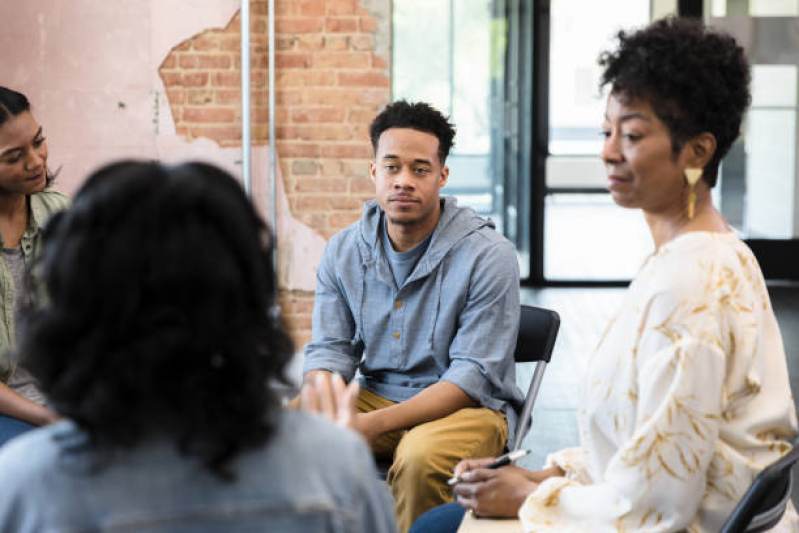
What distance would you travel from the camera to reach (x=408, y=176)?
2.73 meters

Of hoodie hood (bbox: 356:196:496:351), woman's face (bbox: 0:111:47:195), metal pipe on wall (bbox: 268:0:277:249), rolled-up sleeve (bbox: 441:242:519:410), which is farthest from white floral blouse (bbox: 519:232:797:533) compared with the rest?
metal pipe on wall (bbox: 268:0:277:249)

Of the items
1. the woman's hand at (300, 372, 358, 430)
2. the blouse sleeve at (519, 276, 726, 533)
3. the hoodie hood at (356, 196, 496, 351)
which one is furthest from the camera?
the hoodie hood at (356, 196, 496, 351)

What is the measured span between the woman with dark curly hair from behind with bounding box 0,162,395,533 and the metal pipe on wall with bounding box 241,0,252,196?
3.62m

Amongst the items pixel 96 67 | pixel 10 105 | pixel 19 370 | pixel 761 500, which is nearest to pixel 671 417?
pixel 761 500

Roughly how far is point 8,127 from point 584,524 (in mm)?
1892

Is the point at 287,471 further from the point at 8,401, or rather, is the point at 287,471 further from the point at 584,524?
the point at 8,401

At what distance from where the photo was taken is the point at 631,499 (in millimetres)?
1394

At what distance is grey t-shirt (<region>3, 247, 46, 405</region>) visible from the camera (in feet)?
8.28

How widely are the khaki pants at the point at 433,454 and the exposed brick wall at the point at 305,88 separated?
7.25 ft

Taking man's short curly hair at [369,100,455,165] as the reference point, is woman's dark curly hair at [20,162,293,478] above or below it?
below

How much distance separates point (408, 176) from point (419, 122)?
201 mm

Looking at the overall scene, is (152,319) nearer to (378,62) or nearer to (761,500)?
(761,500)

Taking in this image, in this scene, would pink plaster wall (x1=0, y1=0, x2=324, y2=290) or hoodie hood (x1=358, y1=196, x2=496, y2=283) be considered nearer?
hoodie hood (x1=358, y1=196, x2=496, y2=283)

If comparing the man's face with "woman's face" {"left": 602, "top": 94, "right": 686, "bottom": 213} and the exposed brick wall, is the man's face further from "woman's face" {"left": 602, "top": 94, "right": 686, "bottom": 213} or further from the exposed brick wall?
the exposed brick wall
